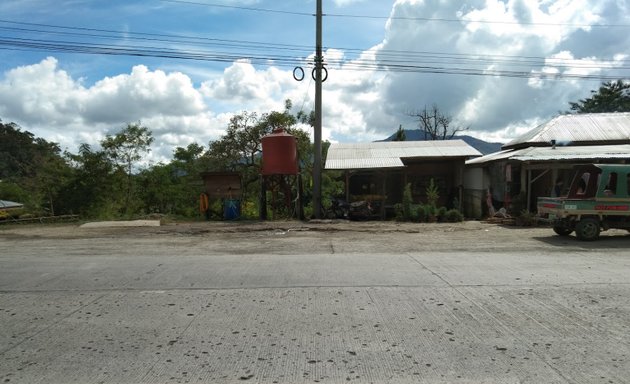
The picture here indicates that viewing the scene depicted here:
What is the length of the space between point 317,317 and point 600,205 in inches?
432

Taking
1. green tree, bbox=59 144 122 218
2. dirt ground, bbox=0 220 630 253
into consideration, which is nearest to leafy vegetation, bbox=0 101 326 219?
green tree, bbox=59 144 122 218

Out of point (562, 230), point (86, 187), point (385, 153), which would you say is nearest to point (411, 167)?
point (385, 153)

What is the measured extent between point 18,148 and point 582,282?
242ft

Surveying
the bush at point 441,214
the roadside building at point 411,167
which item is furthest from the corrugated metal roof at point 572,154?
the roadside building at point 411,167

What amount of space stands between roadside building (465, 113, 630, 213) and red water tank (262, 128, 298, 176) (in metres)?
8.70

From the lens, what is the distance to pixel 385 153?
25.6 m

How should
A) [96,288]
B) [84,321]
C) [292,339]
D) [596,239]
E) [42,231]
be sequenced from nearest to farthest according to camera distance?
[292,339]
[84,321]
[96,288]
[596,239]
[42,231]

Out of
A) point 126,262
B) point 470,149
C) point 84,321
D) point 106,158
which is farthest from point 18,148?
point 84,321

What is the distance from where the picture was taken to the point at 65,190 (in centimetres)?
2592

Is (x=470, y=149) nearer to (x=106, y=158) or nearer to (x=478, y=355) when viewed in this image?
(x=106, y=158)

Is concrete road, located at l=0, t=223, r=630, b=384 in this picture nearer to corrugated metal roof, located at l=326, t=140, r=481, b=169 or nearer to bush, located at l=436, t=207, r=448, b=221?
bush, located at l=436, t=207, r=448, b=221

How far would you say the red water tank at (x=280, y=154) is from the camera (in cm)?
2136

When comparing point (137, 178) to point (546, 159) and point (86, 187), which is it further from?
point (546, 159)

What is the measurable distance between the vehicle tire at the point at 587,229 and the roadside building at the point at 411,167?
1063 centimetres
